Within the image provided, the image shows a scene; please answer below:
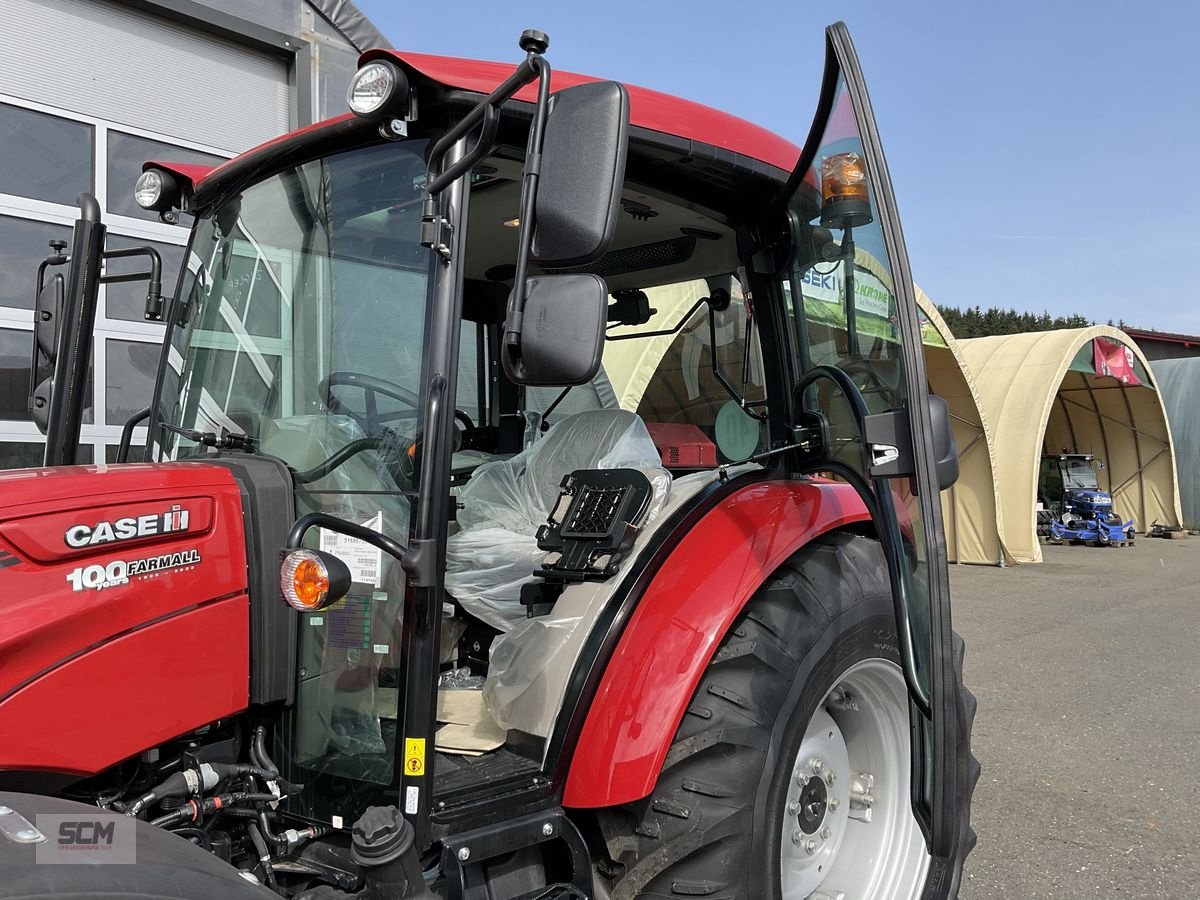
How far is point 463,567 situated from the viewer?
2.62 m

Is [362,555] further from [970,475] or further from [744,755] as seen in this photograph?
[970,475]

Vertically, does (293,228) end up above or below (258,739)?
above

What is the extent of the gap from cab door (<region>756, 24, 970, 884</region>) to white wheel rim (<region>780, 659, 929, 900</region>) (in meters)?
0.26

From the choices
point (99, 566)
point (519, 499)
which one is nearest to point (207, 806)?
point (99, 566)

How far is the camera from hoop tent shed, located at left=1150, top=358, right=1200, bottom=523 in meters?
18.4

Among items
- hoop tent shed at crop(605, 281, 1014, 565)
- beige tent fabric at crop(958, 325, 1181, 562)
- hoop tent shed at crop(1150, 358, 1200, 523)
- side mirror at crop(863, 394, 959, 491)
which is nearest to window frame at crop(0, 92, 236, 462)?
side mirror at crop(863, 394, 959, 491)

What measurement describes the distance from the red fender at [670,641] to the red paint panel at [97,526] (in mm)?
913

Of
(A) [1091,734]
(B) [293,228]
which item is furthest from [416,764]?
(A) [1091,734]

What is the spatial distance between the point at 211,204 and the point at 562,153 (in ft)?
4.10

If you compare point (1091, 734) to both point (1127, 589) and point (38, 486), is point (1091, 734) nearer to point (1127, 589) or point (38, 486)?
point (38, 486)

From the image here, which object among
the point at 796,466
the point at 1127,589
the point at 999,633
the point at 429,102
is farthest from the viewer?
the point at 1127,589

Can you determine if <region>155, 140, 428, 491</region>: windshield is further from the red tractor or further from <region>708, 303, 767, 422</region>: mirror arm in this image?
<region>708, 303, 767, 422</region>: mirror arm

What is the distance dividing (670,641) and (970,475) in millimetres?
12375

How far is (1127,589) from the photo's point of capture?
34.6 feet
